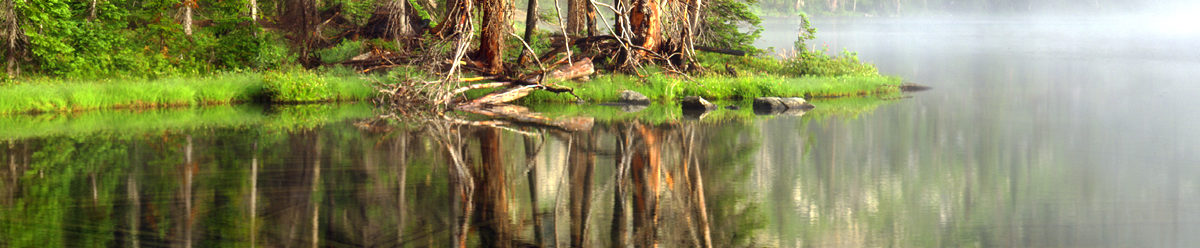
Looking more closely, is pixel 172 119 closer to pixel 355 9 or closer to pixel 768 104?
pixel 768 104

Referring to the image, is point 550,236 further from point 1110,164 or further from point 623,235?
point 1110,164

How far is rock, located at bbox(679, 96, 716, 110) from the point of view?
24562 mm

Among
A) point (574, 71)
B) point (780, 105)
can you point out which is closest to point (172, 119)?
point (574, 71)

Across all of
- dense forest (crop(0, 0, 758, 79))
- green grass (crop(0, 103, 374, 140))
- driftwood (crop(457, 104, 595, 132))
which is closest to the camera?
green grass (crop(0, 103, 374, 140))

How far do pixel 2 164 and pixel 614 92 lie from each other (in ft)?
50.3

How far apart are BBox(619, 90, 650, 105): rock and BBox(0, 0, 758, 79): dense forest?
1.17 m

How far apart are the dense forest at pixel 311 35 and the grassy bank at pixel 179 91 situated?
4.45 ft

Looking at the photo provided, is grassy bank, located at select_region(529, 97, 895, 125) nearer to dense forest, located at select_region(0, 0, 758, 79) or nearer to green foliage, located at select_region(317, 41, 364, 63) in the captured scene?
dense forest, located at select_region(0, 0, 758, 79)

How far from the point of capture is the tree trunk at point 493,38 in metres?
26.3

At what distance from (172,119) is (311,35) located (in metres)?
9.94

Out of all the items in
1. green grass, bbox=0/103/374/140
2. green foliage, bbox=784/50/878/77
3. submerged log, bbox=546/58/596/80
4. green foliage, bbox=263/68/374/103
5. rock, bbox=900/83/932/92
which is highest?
green foliage, bbox=784/50/878/77

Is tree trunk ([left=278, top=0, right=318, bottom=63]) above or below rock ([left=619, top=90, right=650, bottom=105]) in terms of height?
above

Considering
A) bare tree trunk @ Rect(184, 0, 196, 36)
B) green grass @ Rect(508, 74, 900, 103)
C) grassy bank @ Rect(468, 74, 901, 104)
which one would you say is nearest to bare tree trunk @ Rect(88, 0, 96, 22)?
bare tree trunk @ Rect(184, 0, 196, 36)

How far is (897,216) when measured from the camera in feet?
33.8
